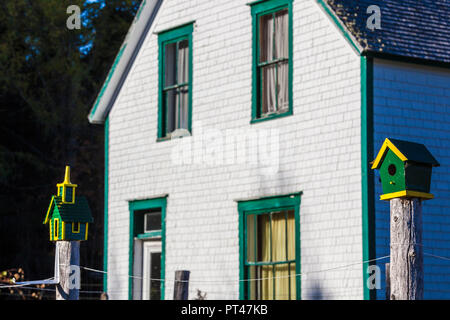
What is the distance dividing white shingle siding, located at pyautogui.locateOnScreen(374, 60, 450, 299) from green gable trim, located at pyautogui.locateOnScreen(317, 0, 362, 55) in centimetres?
42

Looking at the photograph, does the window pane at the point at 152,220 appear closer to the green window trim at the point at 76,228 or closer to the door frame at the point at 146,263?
the door frame at the point at 146,263

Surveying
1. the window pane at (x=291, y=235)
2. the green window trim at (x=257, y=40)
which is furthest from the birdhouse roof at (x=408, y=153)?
the green window trim at (x=257, y=40)

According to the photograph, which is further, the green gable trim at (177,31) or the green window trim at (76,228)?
the green gable trim at (177,31)

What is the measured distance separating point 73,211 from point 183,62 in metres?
6.03

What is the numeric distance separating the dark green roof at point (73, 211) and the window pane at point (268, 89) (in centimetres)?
437

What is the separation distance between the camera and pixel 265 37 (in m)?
16.8

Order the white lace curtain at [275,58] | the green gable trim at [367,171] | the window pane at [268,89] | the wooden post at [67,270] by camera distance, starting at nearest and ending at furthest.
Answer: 1. the wooden post at [67,270]
2. the green gable trim at [367,171]
3. the white lace curtain at [275,58]
4. the window pane at [268,89]

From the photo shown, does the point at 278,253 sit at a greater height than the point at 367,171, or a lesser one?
lesser

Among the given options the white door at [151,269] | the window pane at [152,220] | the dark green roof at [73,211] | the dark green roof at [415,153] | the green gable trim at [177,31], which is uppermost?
the green gable trim at [177,31]

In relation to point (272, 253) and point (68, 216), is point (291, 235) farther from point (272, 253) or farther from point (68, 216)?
point (68, 216)

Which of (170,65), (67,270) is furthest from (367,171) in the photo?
(170,65)

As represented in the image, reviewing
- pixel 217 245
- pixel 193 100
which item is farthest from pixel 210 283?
pixel 193 100

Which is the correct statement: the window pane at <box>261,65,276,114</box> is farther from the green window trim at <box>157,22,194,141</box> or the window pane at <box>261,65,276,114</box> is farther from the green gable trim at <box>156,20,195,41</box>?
the green gable trim at <box>156,20,195,41</box>

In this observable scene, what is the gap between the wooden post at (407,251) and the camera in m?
9.09
